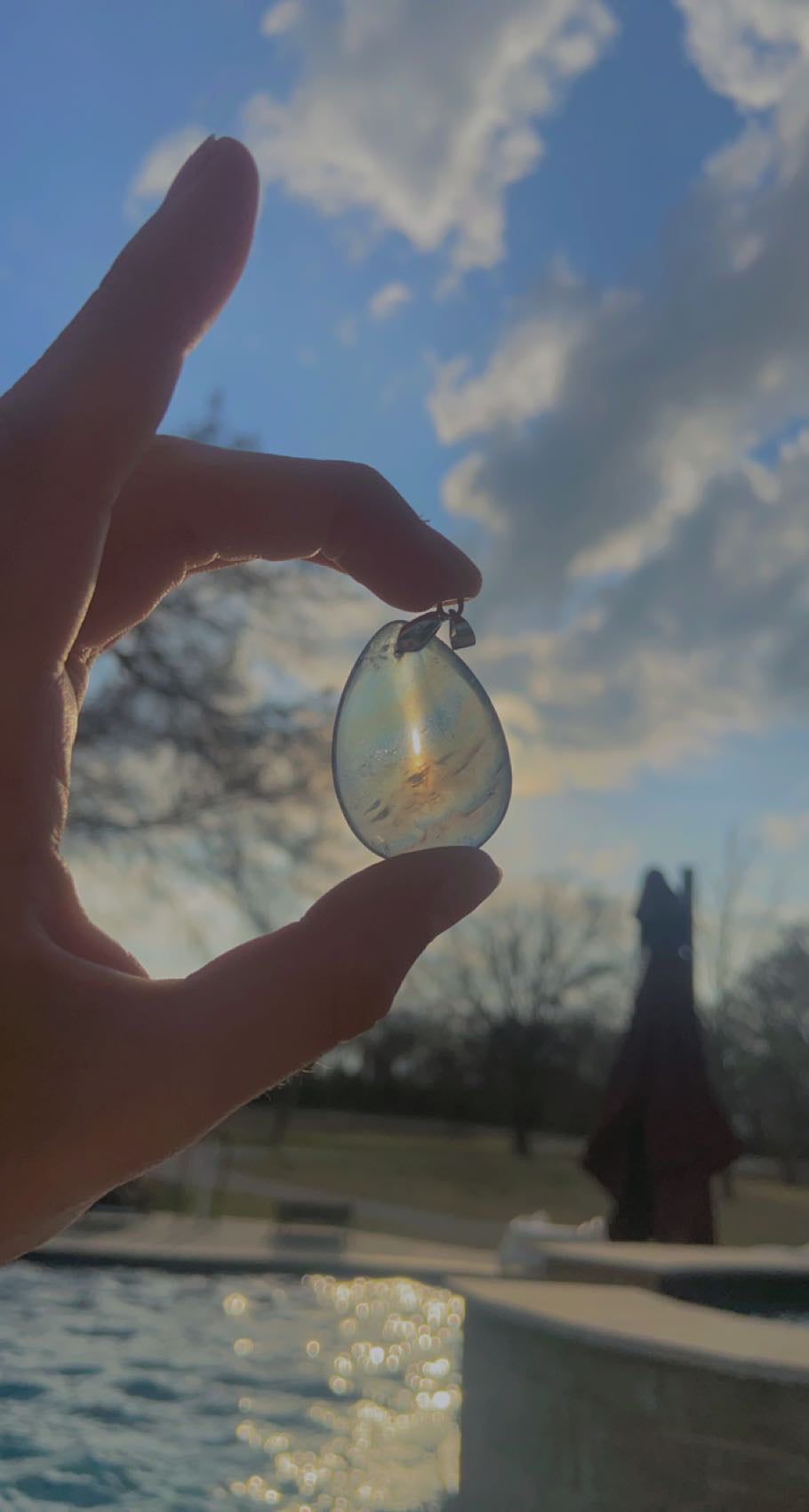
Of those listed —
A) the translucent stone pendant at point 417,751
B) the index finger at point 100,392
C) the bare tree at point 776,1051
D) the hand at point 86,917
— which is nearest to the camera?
the hand at point 86,917

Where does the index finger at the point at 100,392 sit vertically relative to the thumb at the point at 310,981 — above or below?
above

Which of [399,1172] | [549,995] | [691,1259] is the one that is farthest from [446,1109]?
[691,1259]

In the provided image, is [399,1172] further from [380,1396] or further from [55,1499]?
[55,1499]

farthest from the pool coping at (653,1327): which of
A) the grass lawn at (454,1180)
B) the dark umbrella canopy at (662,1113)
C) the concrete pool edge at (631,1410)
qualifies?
the grass lawn at (454,1180)

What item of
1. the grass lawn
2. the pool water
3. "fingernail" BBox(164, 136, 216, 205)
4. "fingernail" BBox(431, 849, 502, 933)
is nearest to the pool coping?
the pool water

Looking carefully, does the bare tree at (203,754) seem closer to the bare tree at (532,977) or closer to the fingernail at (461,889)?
the fingernail at (461,889)

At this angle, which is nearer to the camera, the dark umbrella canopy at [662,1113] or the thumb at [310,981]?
the thumb at [310,981]

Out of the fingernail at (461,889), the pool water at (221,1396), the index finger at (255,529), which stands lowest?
the pool water at (221,1396)

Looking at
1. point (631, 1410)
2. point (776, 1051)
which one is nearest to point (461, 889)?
point (631, 1410)
